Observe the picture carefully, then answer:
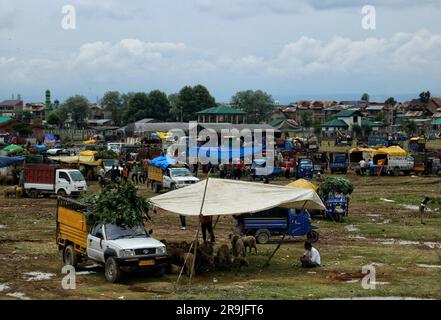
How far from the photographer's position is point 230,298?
1316 centimetres

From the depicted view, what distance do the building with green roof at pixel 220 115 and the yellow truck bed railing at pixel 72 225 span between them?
8986 cm

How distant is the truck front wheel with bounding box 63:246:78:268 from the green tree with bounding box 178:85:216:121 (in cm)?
11563

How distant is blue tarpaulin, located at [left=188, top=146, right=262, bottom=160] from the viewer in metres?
47.8

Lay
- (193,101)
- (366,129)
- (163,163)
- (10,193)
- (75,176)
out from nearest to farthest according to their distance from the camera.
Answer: (75,176) < (10,193) < (163,163) < (366,129) < (193,101)

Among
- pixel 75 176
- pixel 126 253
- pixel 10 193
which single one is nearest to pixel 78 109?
pixel 10 193

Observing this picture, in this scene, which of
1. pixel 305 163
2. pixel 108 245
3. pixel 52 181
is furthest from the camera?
pixel 305 163

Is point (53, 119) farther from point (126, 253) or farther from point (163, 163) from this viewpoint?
point (126, 253)

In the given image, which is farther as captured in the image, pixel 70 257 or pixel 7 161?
pixel 7 161

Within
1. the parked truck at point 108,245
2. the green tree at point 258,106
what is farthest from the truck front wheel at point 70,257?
the green tree at point 258,106

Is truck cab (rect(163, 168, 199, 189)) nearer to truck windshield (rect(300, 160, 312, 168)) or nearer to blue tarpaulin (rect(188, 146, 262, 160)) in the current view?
blue tarpaulin (rect(188, 146, 262, 160))

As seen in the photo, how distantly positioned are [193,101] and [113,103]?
43842mm

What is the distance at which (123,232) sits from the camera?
15984 millimetres

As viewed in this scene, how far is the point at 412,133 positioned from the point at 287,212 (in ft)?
314

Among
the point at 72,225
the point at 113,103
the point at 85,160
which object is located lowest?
the point at 72,225
